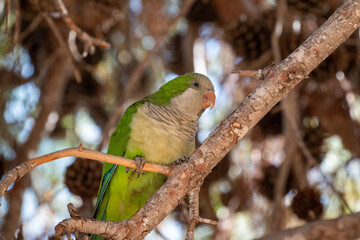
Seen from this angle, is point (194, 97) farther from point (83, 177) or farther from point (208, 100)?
point (83, 177)

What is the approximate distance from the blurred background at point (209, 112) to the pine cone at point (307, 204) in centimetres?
1

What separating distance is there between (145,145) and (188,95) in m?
0.58

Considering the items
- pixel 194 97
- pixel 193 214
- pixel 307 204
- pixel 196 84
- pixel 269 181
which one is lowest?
pixel 193 214

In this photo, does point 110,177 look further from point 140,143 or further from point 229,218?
point 229,218

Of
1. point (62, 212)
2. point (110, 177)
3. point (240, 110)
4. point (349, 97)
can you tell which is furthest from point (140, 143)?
point (349, 97)

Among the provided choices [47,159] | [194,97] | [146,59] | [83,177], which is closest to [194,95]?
[194,97]

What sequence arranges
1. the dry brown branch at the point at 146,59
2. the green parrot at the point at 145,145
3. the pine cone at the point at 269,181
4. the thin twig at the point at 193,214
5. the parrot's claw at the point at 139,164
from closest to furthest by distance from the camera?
the thin twig at the point at 193,214, the parrot's claw at the point at 139,164, the green parrot at the point at 145,145, the dry brown branch at the point at 146,59, the pine cone at the point at 269,181

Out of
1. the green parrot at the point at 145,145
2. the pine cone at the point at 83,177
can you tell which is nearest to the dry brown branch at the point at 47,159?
the green parrot at the point at 145,145

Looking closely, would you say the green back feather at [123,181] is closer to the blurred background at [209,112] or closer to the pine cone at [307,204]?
the blurred background at [209,112]

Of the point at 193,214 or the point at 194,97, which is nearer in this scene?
the point at 193,214

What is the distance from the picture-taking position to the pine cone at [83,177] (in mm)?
3129

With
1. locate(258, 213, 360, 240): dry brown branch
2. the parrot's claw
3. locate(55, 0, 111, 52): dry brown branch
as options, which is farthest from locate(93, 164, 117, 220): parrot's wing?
locate(258, 213, 360, 240): dry brown branch

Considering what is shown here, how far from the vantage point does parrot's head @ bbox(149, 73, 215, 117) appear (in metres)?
2.93

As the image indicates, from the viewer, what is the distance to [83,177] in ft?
10.4
